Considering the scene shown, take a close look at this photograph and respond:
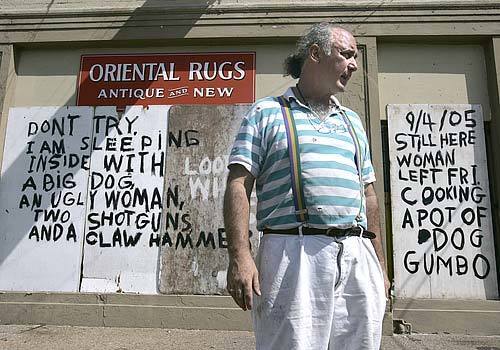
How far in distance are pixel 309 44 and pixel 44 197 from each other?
441 centimetres

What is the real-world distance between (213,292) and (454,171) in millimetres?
3118

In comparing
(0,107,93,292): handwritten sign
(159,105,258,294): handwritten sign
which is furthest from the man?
(0,107,93,292): handwritten sign

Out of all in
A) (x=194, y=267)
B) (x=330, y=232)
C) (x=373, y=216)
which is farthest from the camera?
(x=194, y=267)

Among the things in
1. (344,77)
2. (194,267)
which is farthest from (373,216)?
(194,267)

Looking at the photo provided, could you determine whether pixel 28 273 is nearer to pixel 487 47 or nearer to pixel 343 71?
pixel 343 71

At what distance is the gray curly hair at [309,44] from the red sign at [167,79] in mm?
3269

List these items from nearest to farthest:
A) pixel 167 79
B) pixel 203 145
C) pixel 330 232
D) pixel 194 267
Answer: pixel 330 232, pixel 194 267, pixel 203 145, pixel 167 79

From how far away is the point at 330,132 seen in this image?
202cm

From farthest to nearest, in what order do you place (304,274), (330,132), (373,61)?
1. (373,61)
2. (330,132)
3. (304,274)

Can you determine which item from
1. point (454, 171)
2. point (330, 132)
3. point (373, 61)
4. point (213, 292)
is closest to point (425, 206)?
point (454, 171)

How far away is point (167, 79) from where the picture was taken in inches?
227

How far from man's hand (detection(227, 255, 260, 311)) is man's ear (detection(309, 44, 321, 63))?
3.27ft

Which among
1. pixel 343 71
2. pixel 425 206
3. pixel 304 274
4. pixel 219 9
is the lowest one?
pixel 304 274

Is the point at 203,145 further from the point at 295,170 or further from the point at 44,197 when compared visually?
the point at 295,170
